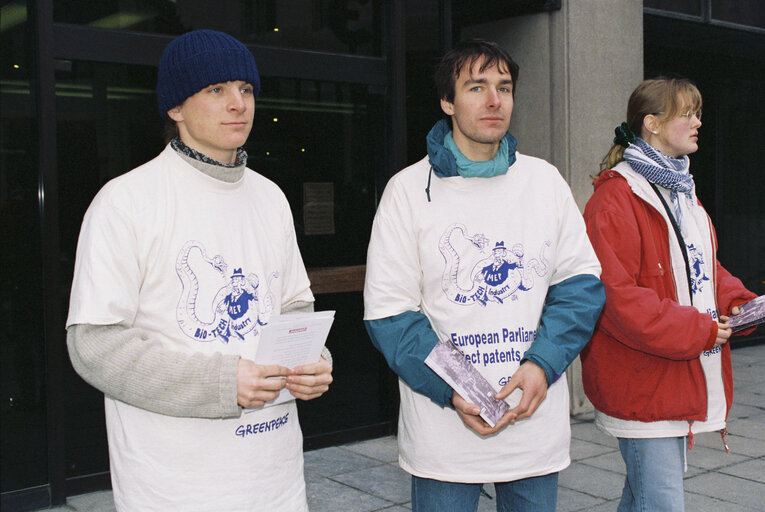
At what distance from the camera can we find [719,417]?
127 inches

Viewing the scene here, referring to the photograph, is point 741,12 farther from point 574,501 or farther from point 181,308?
point 181,308

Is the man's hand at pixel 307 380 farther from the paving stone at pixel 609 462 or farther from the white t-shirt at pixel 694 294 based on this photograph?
the paving stone at pixel 609 462

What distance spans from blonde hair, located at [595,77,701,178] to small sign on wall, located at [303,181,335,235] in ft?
9.33

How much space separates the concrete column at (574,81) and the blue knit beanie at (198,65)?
14.5 feet

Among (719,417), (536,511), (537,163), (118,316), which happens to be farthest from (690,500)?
(118,316)

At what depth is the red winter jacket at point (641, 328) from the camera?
302 centimetres

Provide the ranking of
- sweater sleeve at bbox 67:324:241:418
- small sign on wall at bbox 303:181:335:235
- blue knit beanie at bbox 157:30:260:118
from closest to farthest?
sweater sleeve at bbox 67:324:241:418, blue knit beanie at bbox 157:30:260:118, small sign on wall at bbox 303:181:335:235

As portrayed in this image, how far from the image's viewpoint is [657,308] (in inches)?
119

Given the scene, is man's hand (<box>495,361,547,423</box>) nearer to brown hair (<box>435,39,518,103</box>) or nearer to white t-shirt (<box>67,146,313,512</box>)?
white t-shirt (<box>67,146,313,512</box>)

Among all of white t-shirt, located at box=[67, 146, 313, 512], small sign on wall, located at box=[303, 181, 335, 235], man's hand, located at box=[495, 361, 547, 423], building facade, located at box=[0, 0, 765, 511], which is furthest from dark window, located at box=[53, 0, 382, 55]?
man's hand, located at box=[495, 361, 547, 423]

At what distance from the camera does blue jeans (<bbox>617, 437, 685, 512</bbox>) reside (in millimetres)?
3057

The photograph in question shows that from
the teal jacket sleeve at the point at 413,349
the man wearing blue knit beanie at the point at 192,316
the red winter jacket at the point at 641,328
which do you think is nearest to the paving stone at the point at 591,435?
the red winter jacket at the point at 641,328

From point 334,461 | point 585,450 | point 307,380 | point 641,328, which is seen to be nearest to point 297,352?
point 307,380

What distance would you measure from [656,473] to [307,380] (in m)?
1.59
